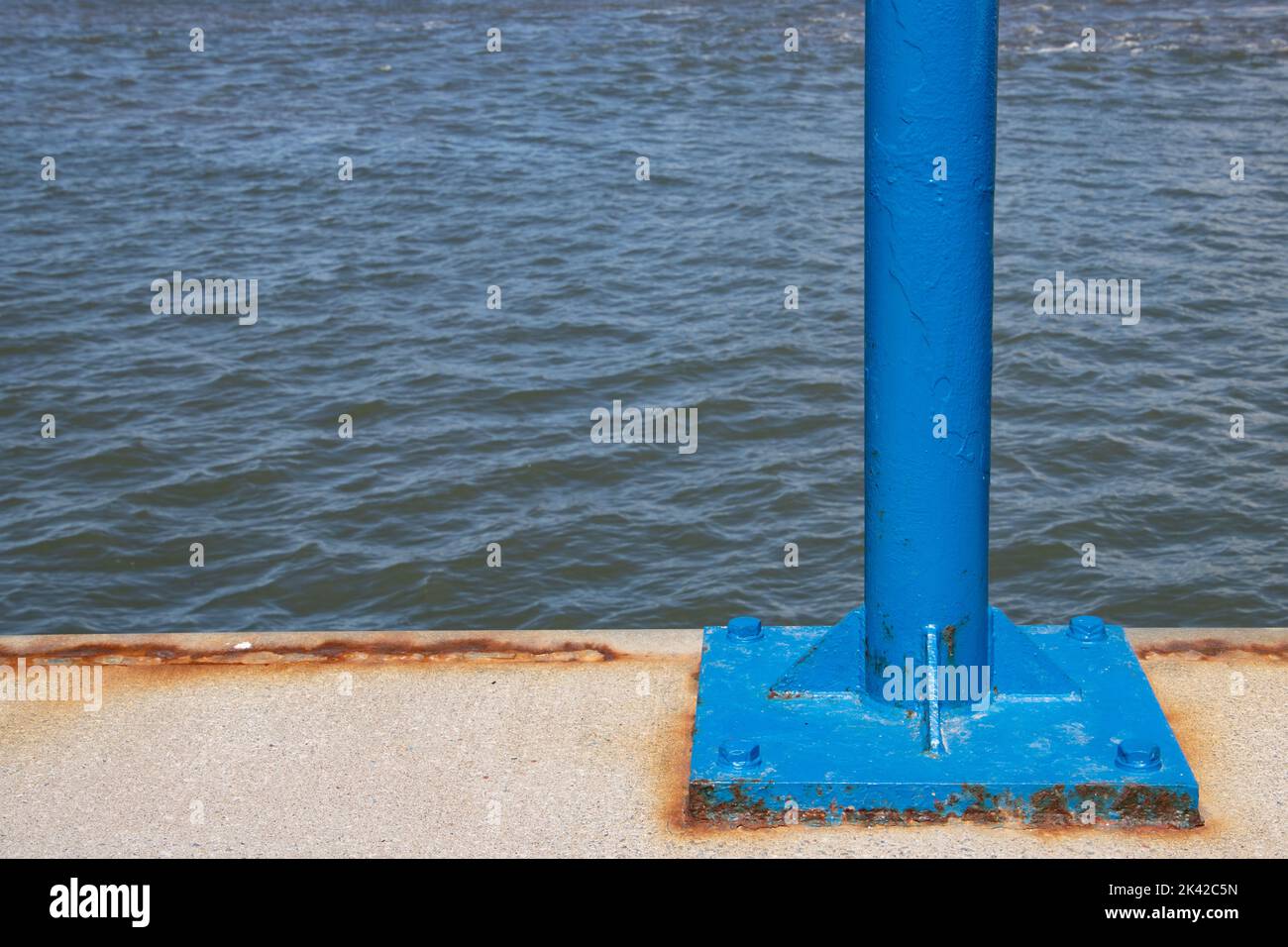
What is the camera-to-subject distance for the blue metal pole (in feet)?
10.5

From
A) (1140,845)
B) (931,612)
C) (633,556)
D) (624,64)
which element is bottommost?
(633,556)

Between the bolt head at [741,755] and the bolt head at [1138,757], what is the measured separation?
2.40 feet

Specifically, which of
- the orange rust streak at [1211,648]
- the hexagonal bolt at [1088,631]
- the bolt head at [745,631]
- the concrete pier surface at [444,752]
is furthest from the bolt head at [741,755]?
the orange rust streak at [1211,648]

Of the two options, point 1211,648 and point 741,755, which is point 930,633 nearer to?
point 741,755

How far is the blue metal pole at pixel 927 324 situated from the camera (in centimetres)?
321

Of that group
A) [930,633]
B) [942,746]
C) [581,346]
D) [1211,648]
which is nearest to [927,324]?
[930,633]

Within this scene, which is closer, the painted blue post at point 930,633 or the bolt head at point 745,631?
the painted blue post at point 930,633

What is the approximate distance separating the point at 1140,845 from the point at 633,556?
4210 mm

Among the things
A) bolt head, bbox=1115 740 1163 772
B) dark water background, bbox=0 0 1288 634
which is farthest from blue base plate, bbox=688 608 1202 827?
dark water background, bbox=0 0 1288 634

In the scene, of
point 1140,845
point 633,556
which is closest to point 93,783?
point 1140,845

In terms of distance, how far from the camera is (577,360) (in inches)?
366

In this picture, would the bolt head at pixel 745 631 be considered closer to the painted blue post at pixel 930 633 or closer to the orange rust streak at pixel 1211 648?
the painted blue post at pixel 930 633

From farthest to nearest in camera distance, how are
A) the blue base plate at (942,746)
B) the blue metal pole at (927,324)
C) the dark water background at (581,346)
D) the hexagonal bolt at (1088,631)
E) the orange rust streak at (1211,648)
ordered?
the dark water background at (581,346) → the orange rust streak at (1211,648) → the hexagonal bolt at (1088,631) → the blue base plate at (942,746) → the blue metal pole at (927,324)

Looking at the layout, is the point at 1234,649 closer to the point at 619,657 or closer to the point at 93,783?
the point at 619,657
